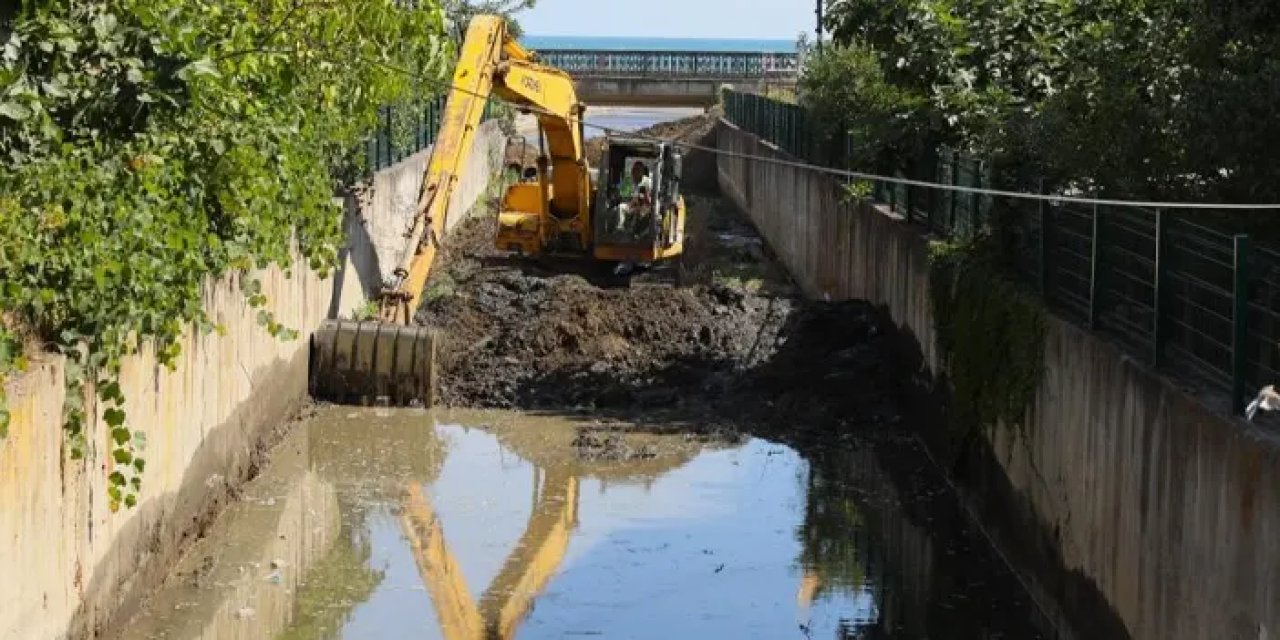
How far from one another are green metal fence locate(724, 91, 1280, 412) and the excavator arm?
6908mm

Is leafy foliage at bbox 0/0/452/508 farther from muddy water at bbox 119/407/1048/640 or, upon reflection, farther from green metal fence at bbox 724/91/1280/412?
green metal fence at bbox 724/91/1280/412

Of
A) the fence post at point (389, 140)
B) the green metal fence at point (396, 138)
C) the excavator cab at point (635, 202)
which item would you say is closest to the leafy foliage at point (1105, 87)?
the green metal fence at point (396, 138)

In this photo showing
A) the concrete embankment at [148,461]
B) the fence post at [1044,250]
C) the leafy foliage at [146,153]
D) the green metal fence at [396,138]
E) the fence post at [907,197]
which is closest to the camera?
the concrete embankment at [148,461]

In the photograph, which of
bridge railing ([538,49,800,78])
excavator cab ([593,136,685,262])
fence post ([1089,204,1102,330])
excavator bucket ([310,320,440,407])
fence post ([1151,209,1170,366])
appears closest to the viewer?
fence post ([1151,209,1170,366])

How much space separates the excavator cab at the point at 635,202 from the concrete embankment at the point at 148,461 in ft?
25.7

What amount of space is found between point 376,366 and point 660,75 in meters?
56.3

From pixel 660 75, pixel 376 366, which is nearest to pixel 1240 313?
pixel 376 366

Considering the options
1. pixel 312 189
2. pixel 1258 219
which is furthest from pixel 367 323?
pixel 1258 219

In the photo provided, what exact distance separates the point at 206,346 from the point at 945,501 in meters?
6.38

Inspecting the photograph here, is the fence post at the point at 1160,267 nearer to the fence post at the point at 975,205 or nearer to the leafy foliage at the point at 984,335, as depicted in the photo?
the leafy foliage at the point at 984,335

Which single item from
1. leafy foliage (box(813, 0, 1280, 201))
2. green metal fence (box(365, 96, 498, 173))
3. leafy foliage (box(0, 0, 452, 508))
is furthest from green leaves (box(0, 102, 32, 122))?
green metal fence (box(365, 96, 498, 173))

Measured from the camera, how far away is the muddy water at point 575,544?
14156mm

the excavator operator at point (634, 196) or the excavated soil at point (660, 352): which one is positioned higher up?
the excavator operator at point (634, 196)

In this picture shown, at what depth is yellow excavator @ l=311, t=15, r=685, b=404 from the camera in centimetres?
2211
